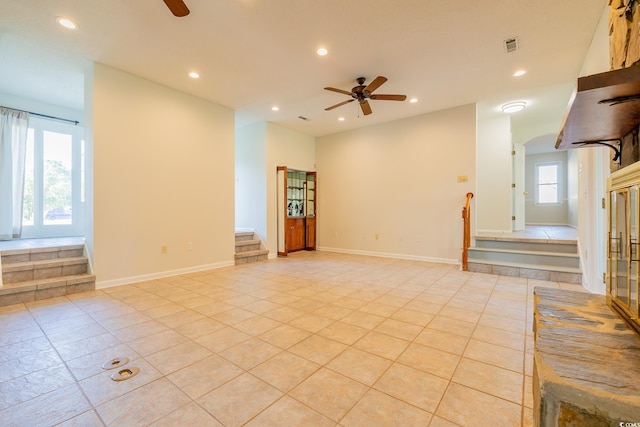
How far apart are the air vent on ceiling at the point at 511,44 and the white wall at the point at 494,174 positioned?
2.99 m

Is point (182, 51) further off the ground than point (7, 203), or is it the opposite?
point (182, 51)

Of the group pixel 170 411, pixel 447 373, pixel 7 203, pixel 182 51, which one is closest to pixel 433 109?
pixel 182 51

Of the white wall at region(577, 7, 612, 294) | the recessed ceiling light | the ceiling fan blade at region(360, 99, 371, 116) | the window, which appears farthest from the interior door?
the recessed ceiling light

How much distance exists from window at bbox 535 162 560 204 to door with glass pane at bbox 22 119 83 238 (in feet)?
43.8

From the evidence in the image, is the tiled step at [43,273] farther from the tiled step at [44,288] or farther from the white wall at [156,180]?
the white wall at [156,180]

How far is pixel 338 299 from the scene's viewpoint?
339 centimetres

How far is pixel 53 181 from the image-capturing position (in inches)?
211

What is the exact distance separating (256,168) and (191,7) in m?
3.92

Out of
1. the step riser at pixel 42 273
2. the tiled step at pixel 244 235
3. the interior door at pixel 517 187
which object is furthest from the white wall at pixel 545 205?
the step riser at pixel 42 273

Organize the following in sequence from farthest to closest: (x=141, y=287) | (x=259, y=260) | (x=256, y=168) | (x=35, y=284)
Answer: (x=256, y=168), (x=259, y=260), (x=141, y=287), (x=35, y=284)

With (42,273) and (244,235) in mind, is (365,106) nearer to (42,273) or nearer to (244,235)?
(244,235)

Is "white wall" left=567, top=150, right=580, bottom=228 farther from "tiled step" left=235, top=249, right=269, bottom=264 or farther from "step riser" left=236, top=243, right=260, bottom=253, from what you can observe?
"step riser" left=236, top=243, right=260, bottom=253

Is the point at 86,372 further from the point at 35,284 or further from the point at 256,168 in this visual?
the point at 256,168

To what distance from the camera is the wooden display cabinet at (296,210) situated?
21.6ft
